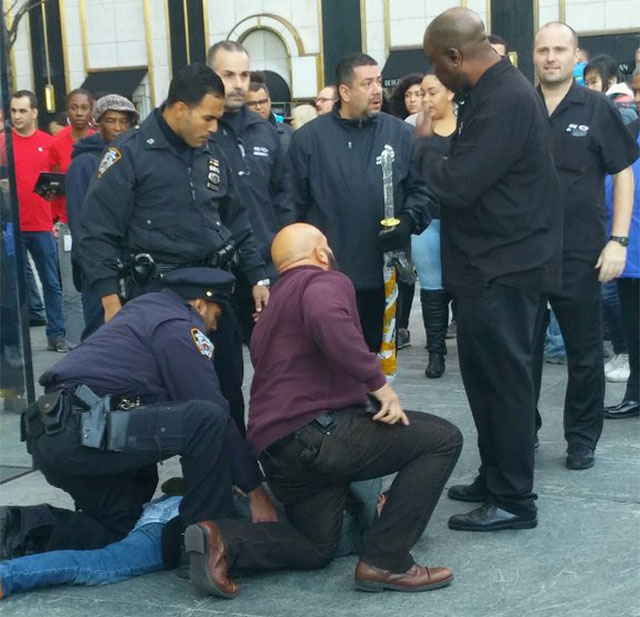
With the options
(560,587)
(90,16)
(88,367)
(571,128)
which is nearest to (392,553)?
(560,587)

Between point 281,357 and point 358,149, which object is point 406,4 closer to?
point 358,149

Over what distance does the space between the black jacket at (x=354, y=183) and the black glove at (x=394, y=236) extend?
0.05 m

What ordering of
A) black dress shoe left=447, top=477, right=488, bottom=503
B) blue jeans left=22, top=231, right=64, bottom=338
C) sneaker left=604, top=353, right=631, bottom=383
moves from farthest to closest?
Result: blue jeans left=22, top=231, right=64, bottom=338
sneaker left=604, top=353, right=631, bottom=383
black dress shoe left=447, top=477, right=488, bottom=503

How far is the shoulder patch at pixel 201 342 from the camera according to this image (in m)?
3.95

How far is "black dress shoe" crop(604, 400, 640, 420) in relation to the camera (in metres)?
5.84

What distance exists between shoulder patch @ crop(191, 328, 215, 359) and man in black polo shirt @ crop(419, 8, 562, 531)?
0.96m

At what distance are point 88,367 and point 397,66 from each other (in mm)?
16229

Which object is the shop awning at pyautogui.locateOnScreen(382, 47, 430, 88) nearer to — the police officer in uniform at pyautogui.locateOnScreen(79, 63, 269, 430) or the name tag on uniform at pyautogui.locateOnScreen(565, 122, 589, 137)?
the name tag on uniform at pyautogui.locateOnScreen(565, 122, 589, 137)

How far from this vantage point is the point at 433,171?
13.8ft

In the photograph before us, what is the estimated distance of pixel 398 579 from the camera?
3762 mm

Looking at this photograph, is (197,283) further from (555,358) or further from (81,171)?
(555,358)

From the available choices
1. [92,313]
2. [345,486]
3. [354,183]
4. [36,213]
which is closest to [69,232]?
[36,213]

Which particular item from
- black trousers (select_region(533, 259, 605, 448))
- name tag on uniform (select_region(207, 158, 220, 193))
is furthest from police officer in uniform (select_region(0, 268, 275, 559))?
black trousers (select_region(533, 259, 605, 448))

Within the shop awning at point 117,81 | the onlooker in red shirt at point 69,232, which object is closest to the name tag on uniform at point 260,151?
the onlooker in red shirt at point 69,232
